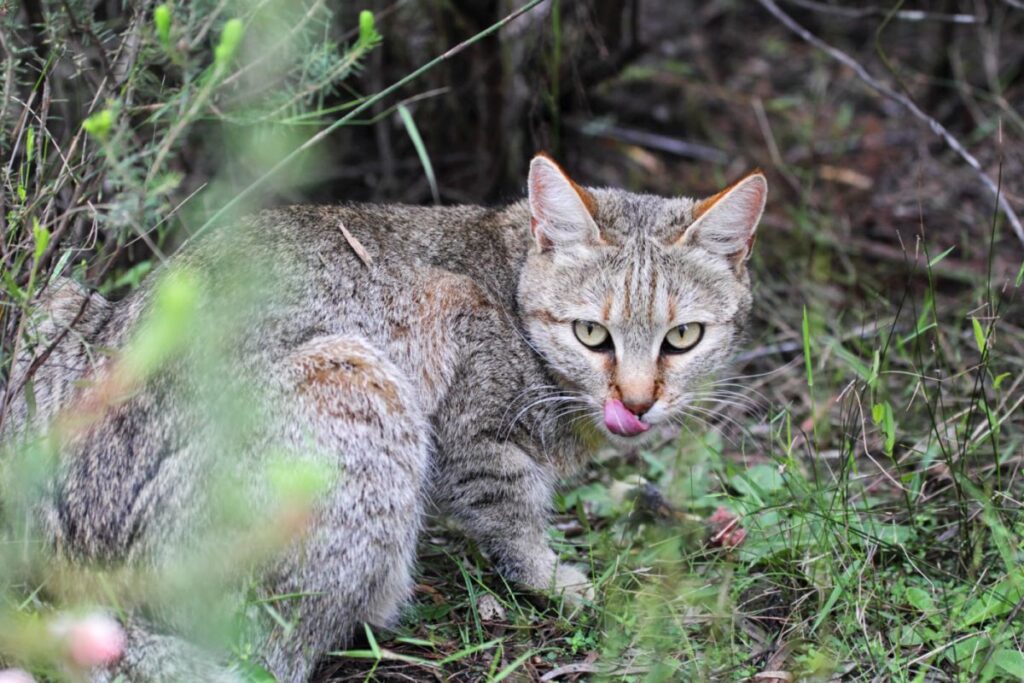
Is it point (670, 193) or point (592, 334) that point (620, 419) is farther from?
point (670, 193)

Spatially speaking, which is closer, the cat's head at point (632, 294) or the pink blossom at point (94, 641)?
the pink blossom at point (94, 641)

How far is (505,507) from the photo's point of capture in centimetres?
382

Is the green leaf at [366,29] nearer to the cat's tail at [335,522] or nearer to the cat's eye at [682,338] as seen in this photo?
the cat's tail at [335,522]

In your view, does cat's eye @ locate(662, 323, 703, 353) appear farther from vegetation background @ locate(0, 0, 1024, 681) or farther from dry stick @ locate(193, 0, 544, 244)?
dry stick @ locate(193, 0, 544, 244)

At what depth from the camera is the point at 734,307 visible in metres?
4.00

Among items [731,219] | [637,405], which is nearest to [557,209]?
[731,219]

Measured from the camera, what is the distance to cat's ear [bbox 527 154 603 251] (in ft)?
12.4

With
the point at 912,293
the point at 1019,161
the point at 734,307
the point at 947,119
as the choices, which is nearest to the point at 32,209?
the point at 734,307

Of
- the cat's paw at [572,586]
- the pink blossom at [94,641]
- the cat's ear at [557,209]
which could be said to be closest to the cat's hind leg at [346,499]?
the pink blossom at [94,641]

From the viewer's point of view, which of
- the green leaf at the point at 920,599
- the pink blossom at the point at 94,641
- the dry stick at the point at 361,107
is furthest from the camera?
the green leaf at the point at 920,599

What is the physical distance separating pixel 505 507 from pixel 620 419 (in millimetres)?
538

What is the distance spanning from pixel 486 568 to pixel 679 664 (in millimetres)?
932

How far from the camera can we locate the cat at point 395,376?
314 cm

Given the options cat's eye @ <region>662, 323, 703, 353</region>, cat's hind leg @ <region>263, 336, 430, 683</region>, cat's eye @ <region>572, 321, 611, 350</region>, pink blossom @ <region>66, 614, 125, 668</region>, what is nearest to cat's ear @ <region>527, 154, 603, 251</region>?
cat's eye @ <region>572, 321, 611, 350</region>
